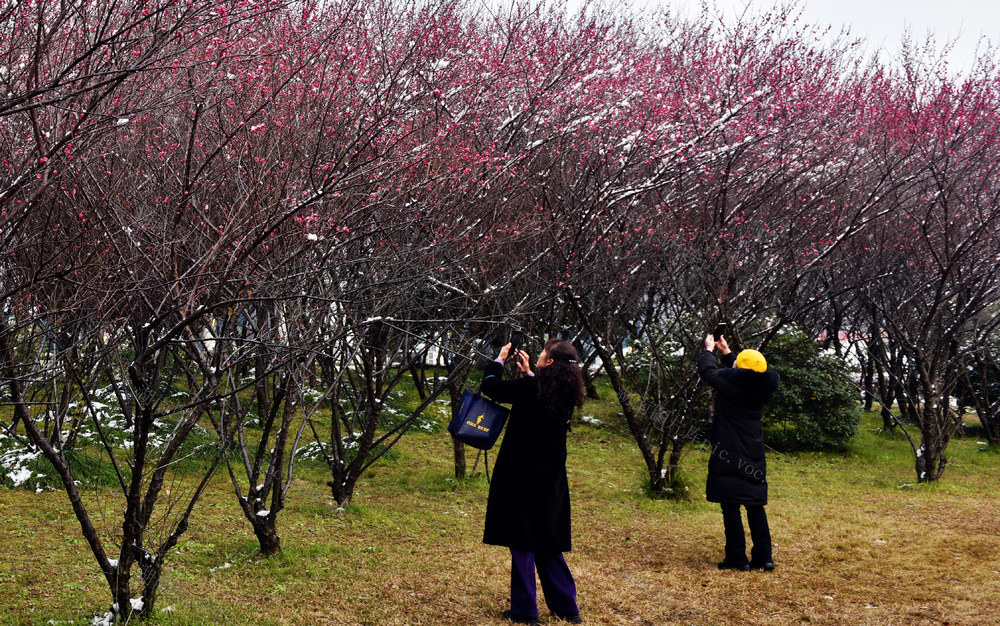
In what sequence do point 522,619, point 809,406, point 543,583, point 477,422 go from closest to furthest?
1. point 522,619
2. point 543,583
3. point 477,422
4. point 809,406

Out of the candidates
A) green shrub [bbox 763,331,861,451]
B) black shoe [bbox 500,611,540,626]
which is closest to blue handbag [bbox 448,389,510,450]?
black shoe [bbox 500,611,540,626]

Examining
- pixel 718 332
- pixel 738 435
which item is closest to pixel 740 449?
pixel 738 435

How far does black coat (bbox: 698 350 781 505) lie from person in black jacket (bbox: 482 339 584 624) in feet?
4.77

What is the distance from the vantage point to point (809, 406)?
13.4m

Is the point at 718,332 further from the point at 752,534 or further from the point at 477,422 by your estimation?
the point at 477,422

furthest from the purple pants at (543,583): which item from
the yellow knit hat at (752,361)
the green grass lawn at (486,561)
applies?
the yellow knit hat at (752,361)

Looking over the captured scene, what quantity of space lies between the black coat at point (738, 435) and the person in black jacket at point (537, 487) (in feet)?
4.77

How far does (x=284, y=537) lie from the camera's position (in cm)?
680

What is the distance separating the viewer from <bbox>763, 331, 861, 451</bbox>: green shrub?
43.3 ft

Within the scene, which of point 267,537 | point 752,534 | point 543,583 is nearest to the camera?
point 543,583

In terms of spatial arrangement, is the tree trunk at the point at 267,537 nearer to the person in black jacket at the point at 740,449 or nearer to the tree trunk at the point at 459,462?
the person in black jacket at the point at 740,449

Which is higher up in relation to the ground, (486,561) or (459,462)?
(459,462)

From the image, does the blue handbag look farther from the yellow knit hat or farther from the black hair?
the yellow knit hat

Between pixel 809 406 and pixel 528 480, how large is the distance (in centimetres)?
998
